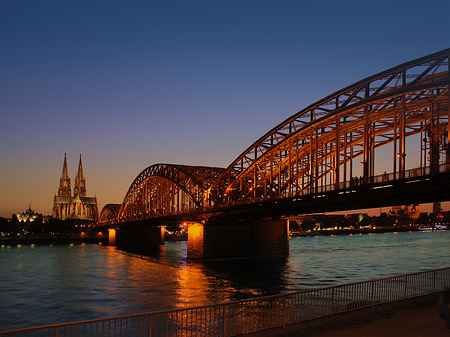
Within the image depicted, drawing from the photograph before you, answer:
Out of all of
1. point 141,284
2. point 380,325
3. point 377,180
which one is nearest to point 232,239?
point 141,284

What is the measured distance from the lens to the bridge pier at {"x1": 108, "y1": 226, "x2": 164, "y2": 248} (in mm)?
131375

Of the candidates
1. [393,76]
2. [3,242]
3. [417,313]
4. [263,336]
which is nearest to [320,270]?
[393,76]

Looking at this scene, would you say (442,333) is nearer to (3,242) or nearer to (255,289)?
(255,289)

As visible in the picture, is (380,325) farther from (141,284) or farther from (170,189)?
(170,189)

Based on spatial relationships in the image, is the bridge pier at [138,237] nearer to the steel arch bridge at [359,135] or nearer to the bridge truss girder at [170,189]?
the bridge truss girder at [170,189]

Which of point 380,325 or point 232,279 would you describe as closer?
point 380,325

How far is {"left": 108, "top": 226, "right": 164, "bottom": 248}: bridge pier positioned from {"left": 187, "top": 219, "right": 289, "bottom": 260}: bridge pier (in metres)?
56.0

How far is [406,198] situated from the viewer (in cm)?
4628

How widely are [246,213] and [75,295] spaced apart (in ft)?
112

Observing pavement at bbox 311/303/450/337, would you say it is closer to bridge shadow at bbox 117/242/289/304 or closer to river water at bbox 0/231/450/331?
river water at bbox 0/231/450/331

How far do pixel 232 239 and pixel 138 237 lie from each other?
242ft

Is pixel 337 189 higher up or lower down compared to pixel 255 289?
higher up

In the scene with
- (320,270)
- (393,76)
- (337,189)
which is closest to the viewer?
(393,76)

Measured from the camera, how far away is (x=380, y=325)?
51.3 ft
